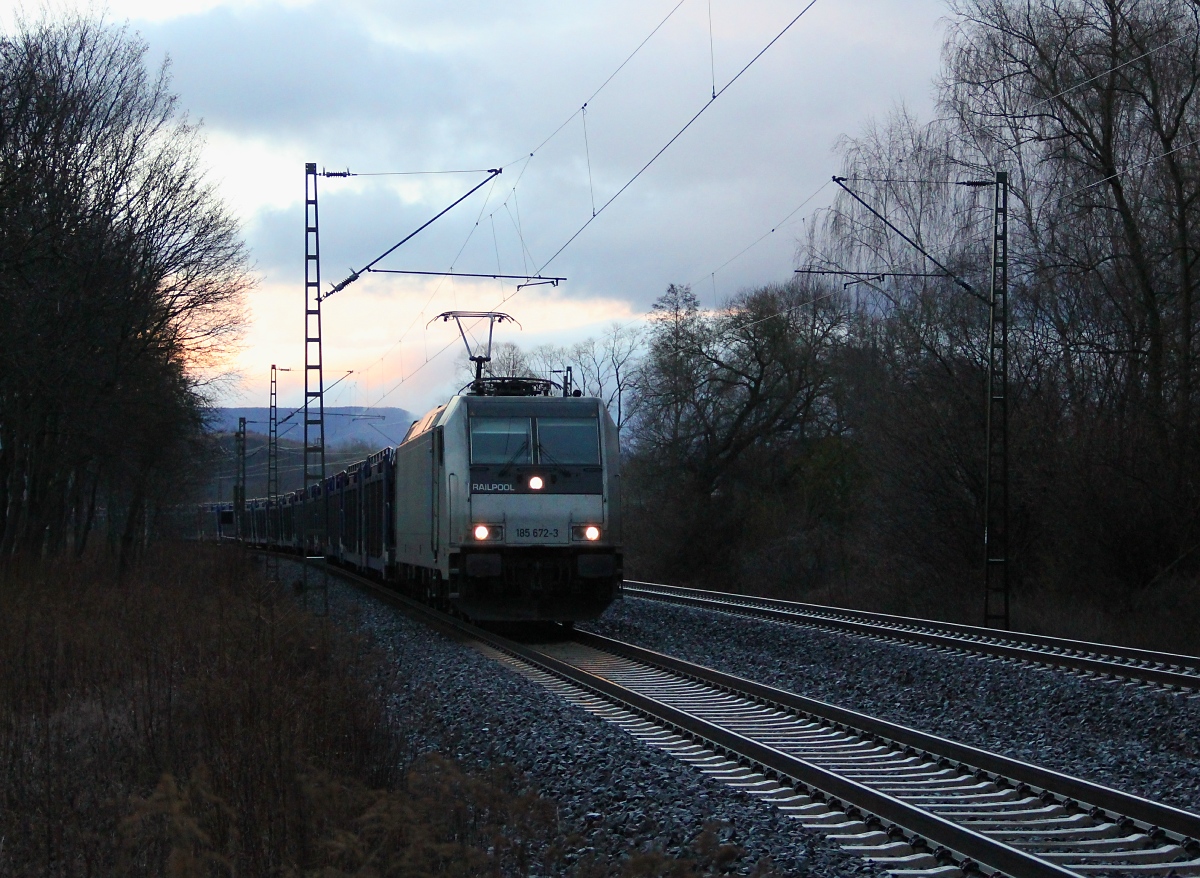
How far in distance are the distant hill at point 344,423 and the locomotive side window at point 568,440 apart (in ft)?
71.1

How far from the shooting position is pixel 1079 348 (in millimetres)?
24609

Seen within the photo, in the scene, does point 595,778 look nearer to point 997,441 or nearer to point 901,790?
point 901,790

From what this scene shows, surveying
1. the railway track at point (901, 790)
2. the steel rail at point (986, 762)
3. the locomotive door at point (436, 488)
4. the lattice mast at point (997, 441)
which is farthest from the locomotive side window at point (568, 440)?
the lattice mast at point (997, 441)

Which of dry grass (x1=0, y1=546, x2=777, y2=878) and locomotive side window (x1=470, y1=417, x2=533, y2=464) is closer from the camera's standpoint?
dry grass (x1=0, y1=546, x2=777, y2=878)

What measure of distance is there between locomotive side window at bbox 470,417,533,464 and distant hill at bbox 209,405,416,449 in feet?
70.1

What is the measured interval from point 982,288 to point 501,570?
50.3 ft

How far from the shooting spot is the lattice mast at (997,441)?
19.8m

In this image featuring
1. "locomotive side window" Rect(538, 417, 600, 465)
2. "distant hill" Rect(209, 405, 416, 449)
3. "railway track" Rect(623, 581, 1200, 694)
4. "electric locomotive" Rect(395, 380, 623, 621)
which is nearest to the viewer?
"railway track" Rect(623, 581, 1200, 694)

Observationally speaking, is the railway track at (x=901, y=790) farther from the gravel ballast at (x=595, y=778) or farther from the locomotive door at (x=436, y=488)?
the locomotive door at (x=436, y=488)

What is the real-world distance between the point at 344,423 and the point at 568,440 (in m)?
39.6

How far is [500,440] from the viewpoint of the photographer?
17.2m

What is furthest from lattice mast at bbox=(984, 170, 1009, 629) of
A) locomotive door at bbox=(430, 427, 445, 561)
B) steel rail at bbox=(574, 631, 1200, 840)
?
locomotive door at bbox=(430, 427, 445, 561)

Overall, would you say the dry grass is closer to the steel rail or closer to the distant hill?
the steel rail

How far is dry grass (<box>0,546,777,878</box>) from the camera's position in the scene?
481cm
